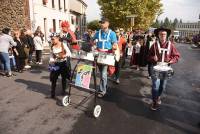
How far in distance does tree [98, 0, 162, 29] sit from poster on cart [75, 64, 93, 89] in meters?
28.9

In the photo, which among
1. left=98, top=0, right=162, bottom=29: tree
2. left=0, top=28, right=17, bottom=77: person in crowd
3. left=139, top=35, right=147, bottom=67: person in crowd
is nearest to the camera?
left=0, top=28, right=17, bottom=77: person in crowd

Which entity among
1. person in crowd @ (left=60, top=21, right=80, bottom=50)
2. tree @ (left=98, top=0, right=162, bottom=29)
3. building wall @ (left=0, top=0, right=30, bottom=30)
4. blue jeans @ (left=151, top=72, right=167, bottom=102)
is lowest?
blue jeans @ (left=151, top=72, right=167, bottom=102)

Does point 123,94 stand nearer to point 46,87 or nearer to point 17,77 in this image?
point 46,87

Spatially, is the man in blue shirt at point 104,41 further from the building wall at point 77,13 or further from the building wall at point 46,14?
the building wall at point 77,13

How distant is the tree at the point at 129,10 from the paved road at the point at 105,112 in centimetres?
2629

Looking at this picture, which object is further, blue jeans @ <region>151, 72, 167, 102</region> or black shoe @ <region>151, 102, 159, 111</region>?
black shoe @ <region>151, 102, 159, 111</region>

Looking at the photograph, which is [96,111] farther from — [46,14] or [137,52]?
[46,14]

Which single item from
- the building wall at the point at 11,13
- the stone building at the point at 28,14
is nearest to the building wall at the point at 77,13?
the stone building at the point at 28,14

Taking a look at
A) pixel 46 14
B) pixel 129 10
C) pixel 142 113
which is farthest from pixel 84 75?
pixel 129 10

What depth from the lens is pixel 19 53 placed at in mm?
11391

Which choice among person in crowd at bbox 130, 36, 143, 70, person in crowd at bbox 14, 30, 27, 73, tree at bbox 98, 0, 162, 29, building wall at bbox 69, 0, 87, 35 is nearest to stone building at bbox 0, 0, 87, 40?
tree at bbox 98, 0, 162, 29

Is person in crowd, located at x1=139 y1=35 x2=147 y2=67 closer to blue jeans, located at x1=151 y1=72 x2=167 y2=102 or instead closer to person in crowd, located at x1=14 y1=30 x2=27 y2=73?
person in crowd, located at x1=14 y1=30 x2=27 y2=73

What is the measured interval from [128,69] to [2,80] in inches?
210

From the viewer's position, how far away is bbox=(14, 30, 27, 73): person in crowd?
11.2m
